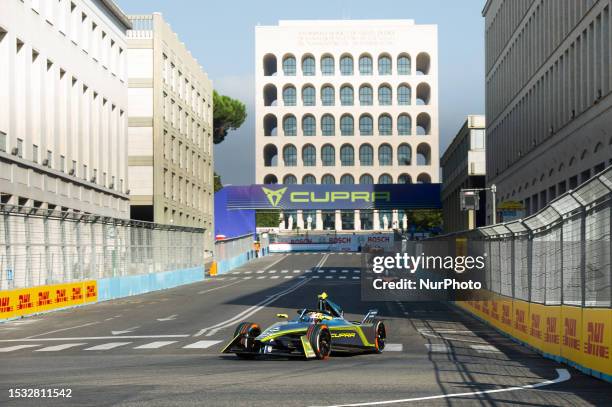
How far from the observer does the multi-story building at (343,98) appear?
7013 inches

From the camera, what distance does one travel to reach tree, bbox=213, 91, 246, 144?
130m

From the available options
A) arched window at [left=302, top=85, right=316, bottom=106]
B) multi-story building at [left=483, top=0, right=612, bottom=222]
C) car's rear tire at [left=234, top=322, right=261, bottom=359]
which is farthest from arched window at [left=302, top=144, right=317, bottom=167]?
car's rear tire at [left=234, top=322, right=261, bottom=359]

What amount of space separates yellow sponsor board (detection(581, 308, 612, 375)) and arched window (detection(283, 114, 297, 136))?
164374 mm

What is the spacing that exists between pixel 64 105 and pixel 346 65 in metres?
125

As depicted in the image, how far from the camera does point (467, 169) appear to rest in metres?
104

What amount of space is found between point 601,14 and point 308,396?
39.3 metres

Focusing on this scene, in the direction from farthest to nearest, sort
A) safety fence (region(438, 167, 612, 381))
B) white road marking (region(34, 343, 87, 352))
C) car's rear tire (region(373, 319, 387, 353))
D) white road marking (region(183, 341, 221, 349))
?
white road marking (region(183, 341, 221, 349)), white road marking (region(34, 343, 87, 352)), car's rear tire (region(373, 319, 387, 353)), safety fence (region(438, 167, 612, 381))

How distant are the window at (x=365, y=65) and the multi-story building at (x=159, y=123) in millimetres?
78989

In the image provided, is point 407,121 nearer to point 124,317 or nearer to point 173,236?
point 173,236

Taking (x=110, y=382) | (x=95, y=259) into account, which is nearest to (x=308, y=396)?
(x=110, y=382)

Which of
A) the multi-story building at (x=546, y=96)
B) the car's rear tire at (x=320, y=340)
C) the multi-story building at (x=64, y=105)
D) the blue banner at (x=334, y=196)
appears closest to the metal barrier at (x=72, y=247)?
the multi-story building at (x=64, y=105)

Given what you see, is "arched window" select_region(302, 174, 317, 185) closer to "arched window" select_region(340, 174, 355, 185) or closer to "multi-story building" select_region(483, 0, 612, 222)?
"arched window" select_region(340, 174, 355, 185)

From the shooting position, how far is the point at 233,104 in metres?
134

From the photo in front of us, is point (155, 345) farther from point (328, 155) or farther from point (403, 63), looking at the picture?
point (403, 63)
